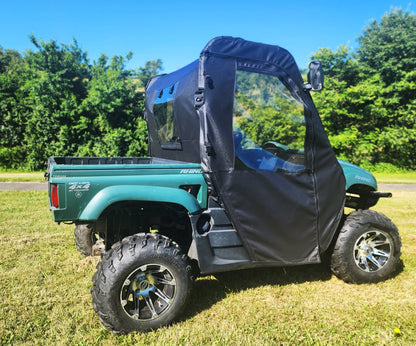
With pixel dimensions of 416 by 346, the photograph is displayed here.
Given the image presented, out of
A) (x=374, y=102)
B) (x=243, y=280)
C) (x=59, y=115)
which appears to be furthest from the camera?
(x=374, y=102)

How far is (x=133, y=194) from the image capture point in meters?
3.06

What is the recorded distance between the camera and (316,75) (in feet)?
11.5

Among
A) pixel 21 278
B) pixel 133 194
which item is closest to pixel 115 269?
pixel 133 194

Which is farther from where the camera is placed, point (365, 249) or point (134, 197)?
point (365, 249)

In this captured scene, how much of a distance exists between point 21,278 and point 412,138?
20663 millimetres

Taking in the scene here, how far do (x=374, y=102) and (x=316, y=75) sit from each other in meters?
18.2

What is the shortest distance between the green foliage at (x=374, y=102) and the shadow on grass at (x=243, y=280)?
15664 millimetres

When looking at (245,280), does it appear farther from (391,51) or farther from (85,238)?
(391,51)

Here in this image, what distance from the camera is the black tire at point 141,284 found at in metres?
2.93

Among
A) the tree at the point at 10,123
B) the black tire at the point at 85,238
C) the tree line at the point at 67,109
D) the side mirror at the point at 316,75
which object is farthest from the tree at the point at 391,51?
the black tire at the point at 85,238

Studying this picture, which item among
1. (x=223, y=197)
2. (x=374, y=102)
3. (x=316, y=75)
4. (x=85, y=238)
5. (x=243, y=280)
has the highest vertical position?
(x=374, y=102)

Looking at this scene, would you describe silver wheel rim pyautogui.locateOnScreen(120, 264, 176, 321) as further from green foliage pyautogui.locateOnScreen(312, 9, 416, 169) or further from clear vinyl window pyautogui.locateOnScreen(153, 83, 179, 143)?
green foliage pyautogui.locateOnScreen(312, 9, 416, 169)

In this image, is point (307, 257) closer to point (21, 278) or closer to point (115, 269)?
point (115, 269)

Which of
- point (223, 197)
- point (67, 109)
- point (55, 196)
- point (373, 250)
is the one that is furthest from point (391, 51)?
point (55, 196)
